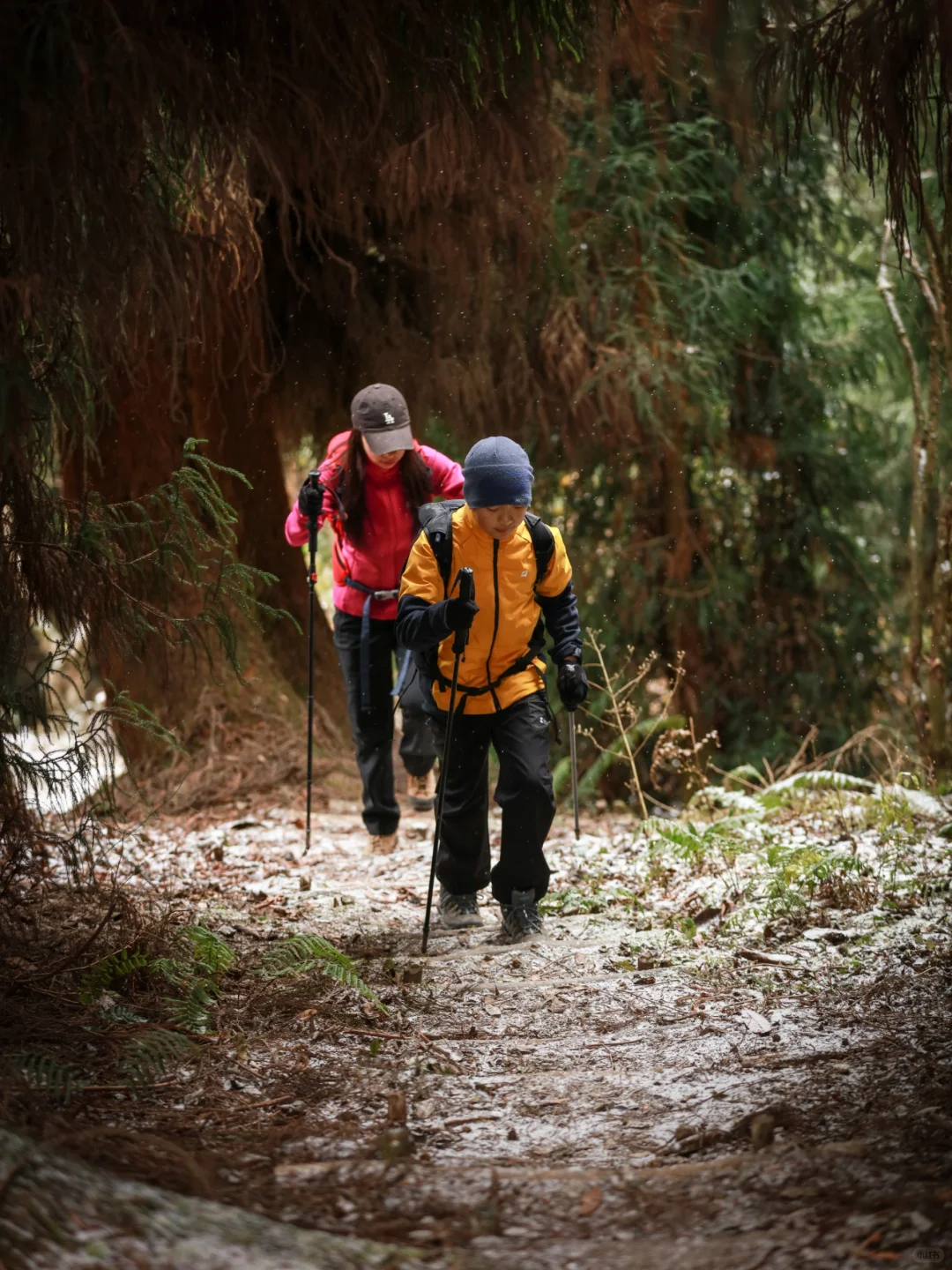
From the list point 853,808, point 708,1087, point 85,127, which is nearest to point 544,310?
point 853,808

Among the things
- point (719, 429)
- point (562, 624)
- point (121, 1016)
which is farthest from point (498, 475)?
point (719, 429)

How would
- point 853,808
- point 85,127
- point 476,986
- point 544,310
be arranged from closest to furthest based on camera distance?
point 85,127
point 476,986
point 853,808
point 544,310

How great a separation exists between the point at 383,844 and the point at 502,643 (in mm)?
2440

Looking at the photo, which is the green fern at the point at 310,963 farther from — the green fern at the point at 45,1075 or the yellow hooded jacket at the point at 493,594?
the yellow hooded jacket at the point at 493,594

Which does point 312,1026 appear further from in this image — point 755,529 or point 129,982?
point 755,529

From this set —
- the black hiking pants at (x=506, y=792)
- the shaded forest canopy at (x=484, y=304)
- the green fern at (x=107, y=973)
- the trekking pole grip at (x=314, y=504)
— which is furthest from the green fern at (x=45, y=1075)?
the trekking pole grip at (x=314, y=504)

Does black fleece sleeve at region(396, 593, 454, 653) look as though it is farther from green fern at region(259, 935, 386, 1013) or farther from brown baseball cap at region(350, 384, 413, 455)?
brown baseball cap at region(350, 384, 413, 455)

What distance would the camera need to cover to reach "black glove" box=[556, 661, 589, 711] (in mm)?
5727

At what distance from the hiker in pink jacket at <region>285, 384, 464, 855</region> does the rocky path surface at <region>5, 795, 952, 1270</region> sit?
0.97 metres

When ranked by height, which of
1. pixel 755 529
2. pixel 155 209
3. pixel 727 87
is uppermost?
pixel 727 87

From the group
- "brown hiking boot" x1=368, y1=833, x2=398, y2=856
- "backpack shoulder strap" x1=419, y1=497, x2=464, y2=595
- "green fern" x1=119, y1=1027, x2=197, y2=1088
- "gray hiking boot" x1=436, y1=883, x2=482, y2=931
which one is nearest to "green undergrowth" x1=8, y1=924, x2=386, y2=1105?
"green fern" x1=119, y1=1027, x2=197, y2=1088

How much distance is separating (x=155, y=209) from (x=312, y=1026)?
2799mm

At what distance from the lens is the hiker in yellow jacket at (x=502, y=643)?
18.0 ft

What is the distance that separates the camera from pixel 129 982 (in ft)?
15.5
